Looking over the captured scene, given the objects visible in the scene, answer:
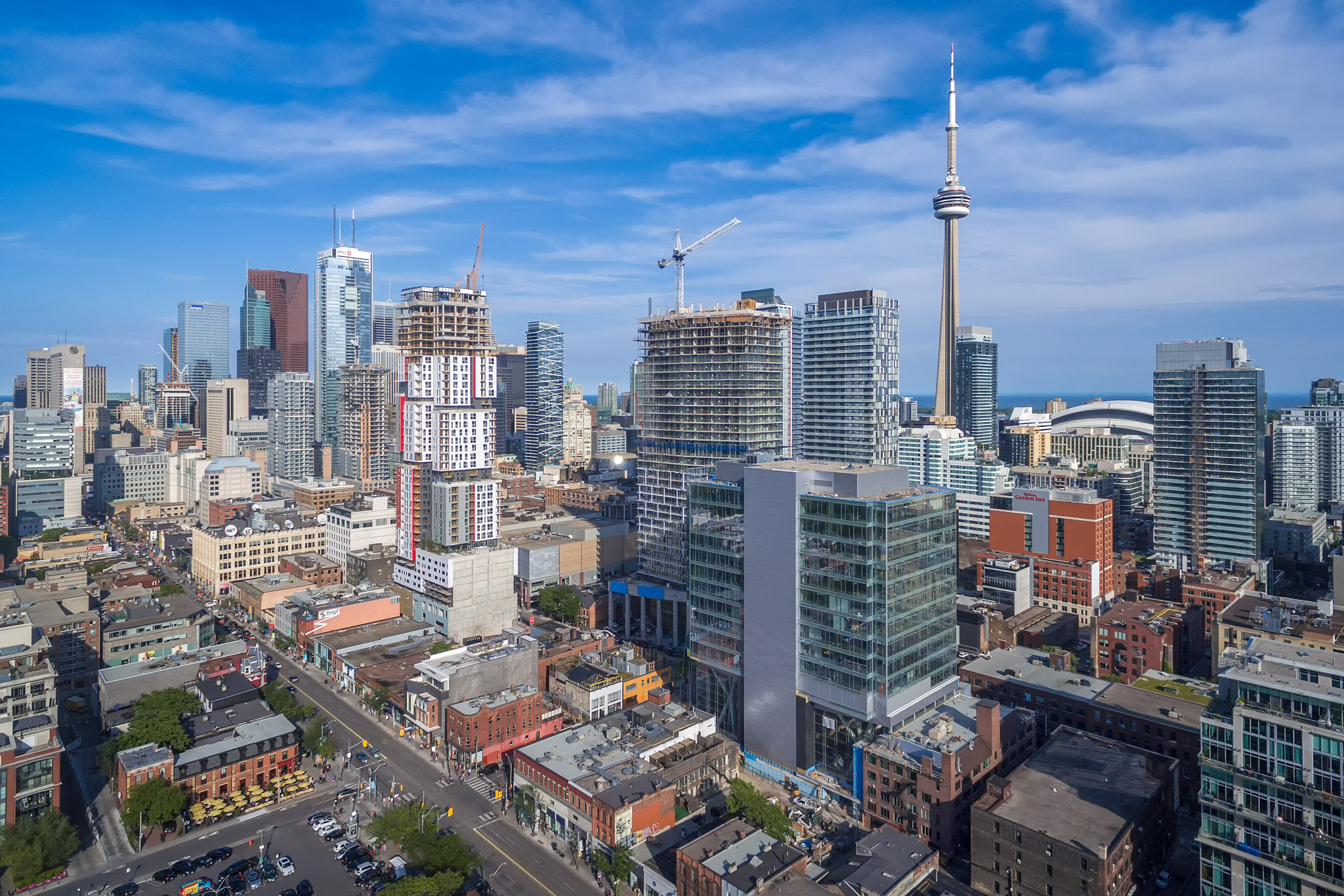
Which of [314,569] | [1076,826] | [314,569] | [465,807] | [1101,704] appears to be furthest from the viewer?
[314,569]

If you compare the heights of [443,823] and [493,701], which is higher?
[493,701]

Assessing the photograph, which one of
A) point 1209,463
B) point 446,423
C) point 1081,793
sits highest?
point 446,423

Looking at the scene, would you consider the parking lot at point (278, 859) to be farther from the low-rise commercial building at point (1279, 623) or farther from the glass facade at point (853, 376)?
the glass facade at point (853, 376)

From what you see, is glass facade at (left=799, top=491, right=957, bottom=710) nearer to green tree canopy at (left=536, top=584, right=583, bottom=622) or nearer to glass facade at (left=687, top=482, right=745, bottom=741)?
glass facade at (left=687, top=482, right=745, bottom=741)

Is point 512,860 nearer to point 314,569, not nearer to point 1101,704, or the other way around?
point 1101,704

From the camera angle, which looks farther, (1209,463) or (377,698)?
(1209,463)

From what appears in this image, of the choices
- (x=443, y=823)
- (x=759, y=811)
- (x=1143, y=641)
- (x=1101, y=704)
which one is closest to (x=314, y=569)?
(x=443, y=823)

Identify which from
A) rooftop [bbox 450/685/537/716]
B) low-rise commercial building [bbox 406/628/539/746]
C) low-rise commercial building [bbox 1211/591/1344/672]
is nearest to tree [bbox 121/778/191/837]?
low-rise commercial building [bbox 406/628/539/746]
